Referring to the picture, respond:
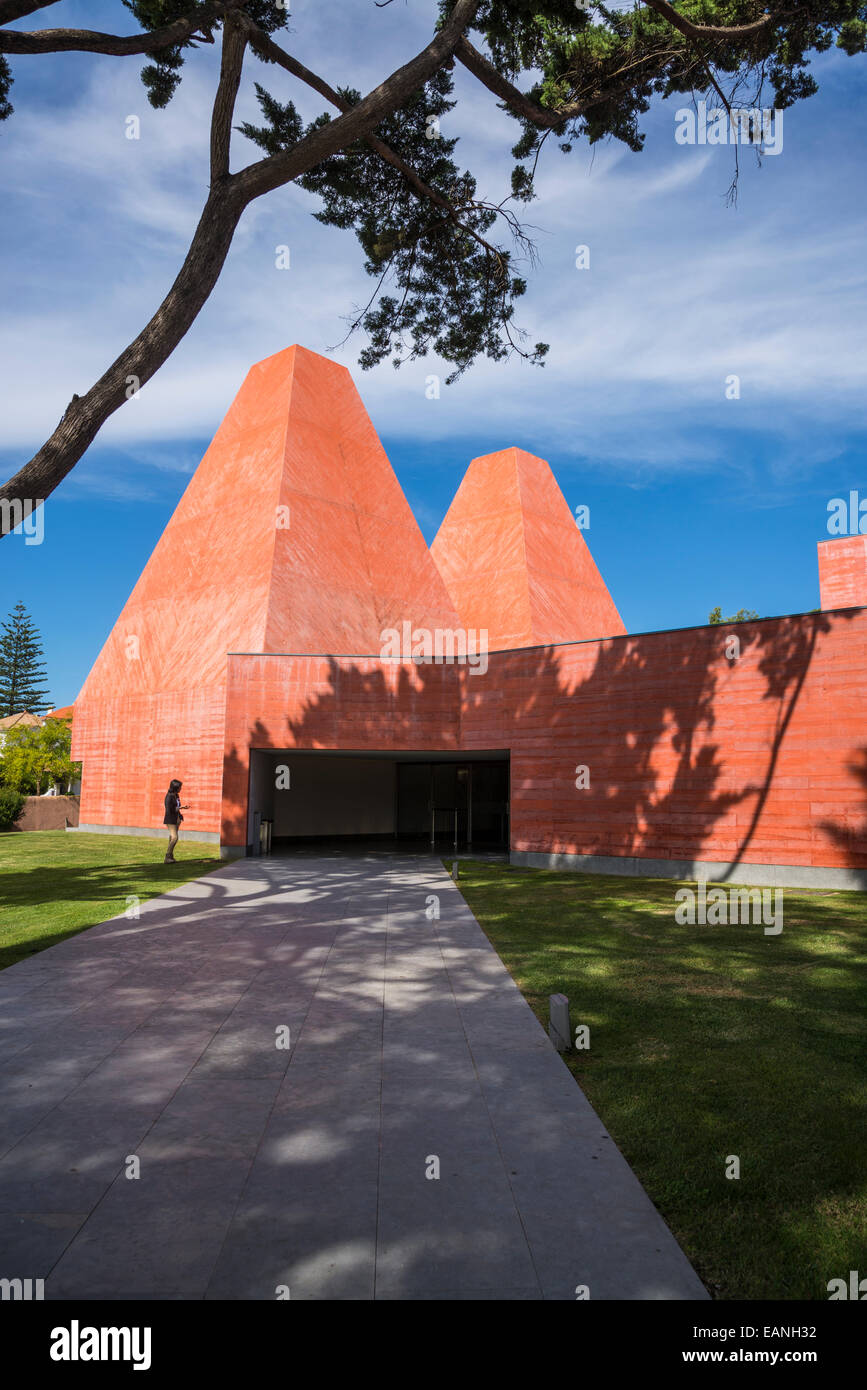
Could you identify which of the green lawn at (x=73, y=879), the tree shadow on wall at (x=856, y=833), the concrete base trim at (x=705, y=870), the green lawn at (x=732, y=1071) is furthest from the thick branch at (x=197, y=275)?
the concrete base trim at (x=705, y=870)

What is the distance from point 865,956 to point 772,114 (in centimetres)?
998

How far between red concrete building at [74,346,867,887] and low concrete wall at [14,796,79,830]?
480 centimetres

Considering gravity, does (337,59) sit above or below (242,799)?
above

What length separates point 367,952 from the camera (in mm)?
9211

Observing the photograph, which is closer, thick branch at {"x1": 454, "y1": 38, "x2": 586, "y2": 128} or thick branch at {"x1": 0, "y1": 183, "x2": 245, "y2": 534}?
thick branch at {"x1": 0, "y1": 183, "x2": 245, "y2": 534}

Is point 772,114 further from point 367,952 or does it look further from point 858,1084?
point 367,952

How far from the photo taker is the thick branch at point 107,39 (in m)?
6.18

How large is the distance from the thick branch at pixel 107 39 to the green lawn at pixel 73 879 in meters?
8.24

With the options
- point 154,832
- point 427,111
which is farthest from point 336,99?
point 154,832

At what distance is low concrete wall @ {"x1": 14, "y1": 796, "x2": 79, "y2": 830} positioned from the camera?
3372 cm

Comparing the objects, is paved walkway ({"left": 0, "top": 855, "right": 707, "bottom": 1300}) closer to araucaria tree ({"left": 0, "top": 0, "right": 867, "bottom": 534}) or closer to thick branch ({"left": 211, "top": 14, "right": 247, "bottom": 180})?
araucaria tree ({"left": 0, "top": 0, "right": 867, "bottom": 534})

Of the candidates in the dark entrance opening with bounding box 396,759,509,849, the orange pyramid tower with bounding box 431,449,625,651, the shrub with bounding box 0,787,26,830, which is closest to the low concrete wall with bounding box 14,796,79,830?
the shrub with bounding box 0,787,26,830
